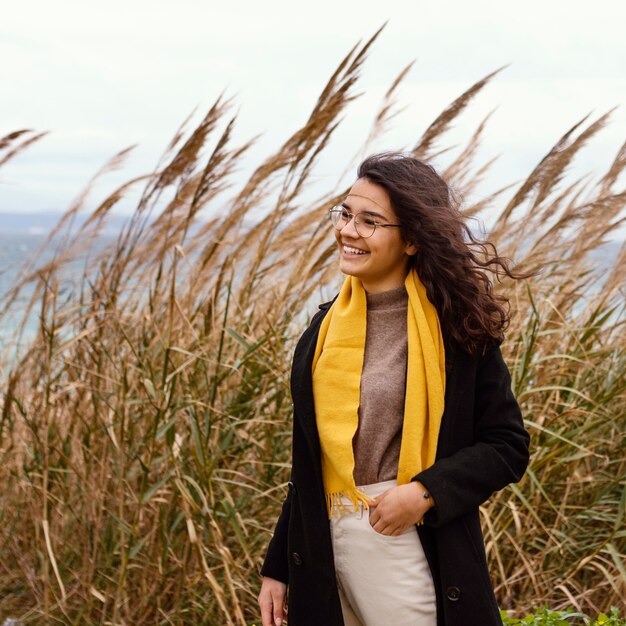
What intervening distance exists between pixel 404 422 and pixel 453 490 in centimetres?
15

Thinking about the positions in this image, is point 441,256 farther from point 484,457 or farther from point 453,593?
point 453,593

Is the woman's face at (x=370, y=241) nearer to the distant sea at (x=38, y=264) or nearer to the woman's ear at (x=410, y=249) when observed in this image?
the woman's ear at (x=410, y=249)

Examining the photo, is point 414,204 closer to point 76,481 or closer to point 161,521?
point 161,521

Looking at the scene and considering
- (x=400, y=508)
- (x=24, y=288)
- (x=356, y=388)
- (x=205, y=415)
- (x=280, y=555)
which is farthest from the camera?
(x=24, y=288)

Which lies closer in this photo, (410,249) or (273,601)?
(410,249)

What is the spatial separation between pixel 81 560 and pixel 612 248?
7.93ft

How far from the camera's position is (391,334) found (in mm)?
1902

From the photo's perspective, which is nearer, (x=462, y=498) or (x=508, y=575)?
(x=462, y=498)

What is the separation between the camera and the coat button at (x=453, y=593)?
1785 mm

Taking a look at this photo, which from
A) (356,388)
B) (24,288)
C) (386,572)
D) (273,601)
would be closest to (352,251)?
(356,388)

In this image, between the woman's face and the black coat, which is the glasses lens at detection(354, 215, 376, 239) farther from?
the black coat

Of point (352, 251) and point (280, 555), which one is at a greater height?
point (352, 251)

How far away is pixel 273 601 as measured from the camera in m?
2.04

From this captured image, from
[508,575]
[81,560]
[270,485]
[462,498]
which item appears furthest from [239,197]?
[462,498]
